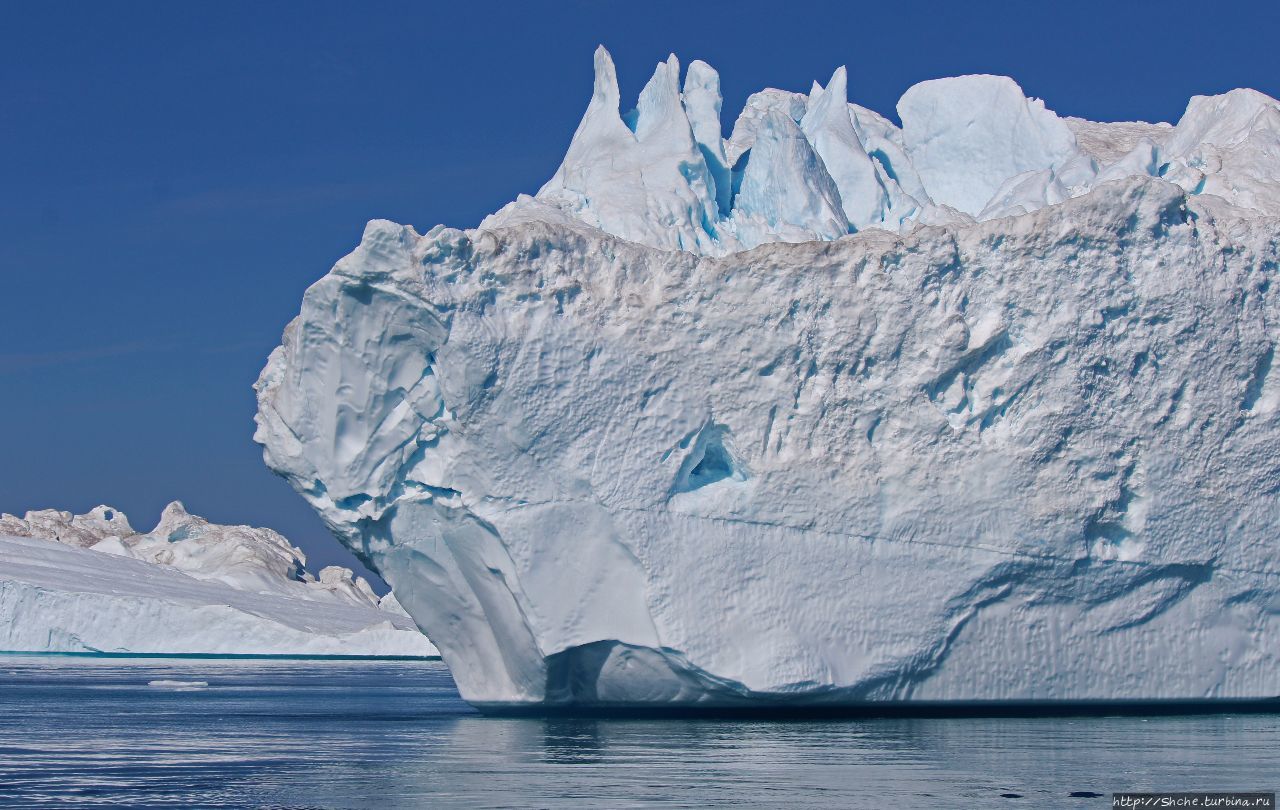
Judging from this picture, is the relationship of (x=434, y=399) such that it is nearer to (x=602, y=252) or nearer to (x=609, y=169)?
(x=602, y=252)

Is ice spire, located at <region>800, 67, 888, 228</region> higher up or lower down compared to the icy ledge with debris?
higher up

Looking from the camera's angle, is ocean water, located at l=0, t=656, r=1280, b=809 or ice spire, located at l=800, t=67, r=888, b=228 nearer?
ocean water, located at l=0, t=656, r=1280, b=809

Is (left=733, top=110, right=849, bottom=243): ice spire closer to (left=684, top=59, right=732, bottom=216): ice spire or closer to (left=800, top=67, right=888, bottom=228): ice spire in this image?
(left=684, top=59, right=732, bottom=216): ice spire

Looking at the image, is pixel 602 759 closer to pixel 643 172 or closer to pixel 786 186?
pixel 643 172

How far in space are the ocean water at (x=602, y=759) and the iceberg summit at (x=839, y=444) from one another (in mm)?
765

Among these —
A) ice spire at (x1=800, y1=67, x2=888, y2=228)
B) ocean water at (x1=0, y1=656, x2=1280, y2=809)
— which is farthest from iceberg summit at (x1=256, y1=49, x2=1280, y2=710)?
ice spire at (x1=800, y1=67, x2=888, y2=228)

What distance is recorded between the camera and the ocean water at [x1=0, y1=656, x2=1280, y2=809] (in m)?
8.88

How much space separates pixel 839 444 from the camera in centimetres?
1345

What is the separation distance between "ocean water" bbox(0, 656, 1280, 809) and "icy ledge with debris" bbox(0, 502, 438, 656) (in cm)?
1507

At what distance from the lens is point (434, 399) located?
1364 centimetres

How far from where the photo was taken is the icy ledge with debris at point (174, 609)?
105 ft

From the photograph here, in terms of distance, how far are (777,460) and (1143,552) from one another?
3439mm

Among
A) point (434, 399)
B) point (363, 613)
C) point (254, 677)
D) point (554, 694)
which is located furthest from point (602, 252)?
point (363, 613)

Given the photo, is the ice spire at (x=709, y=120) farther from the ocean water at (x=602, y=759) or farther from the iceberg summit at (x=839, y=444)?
the ocean water at (x=602, y=759)
